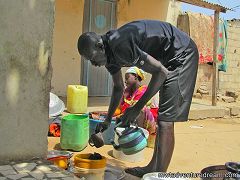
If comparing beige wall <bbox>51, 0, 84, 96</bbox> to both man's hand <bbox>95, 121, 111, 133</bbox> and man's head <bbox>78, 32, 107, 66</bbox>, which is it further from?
man's head <bbox>78, 32, 107, 66</bbox>

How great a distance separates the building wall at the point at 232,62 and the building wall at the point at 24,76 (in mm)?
10448

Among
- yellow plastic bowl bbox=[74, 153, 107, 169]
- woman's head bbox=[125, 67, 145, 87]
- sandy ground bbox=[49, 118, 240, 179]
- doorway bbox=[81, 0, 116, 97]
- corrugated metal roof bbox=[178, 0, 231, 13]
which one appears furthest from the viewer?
corrugated metal roof bbox=[178, 0, 231, 13]

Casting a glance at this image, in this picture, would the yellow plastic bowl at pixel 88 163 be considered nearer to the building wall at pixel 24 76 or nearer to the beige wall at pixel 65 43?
the building wall at pixel 24 76

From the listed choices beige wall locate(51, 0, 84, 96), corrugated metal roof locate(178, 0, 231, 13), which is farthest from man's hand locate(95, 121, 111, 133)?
corrugated metal roof locate(178, 0, 231, 13)

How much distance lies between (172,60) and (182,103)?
1.22ft

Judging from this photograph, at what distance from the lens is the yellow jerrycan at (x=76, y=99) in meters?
6.34

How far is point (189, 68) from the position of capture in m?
3.11

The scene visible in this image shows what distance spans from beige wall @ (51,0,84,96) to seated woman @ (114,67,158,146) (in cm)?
306

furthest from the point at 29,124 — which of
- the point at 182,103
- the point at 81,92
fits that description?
the point at 81,92

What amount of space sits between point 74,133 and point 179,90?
1.67m

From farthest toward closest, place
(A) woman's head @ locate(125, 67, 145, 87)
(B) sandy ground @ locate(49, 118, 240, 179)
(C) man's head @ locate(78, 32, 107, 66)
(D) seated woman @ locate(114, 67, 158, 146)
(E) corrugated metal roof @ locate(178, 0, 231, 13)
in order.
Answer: (E) corrugated metal roof @ locate(178, 0, 231, 13)
(A) woman's head @ locate(125, 67, 145, 87)
(D) seated woman @ locate(114, 67, 158, 146)
(B) sandy ground @ locate(49, 118, 240, 179)
(C) man's head @ locate(78, 32, 107, 66)

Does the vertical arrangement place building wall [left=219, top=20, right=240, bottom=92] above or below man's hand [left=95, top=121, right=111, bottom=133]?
above

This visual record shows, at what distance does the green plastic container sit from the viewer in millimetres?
4262

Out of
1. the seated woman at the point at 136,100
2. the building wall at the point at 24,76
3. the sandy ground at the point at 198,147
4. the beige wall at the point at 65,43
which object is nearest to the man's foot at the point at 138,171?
the sandy ground at the point at 198,147
